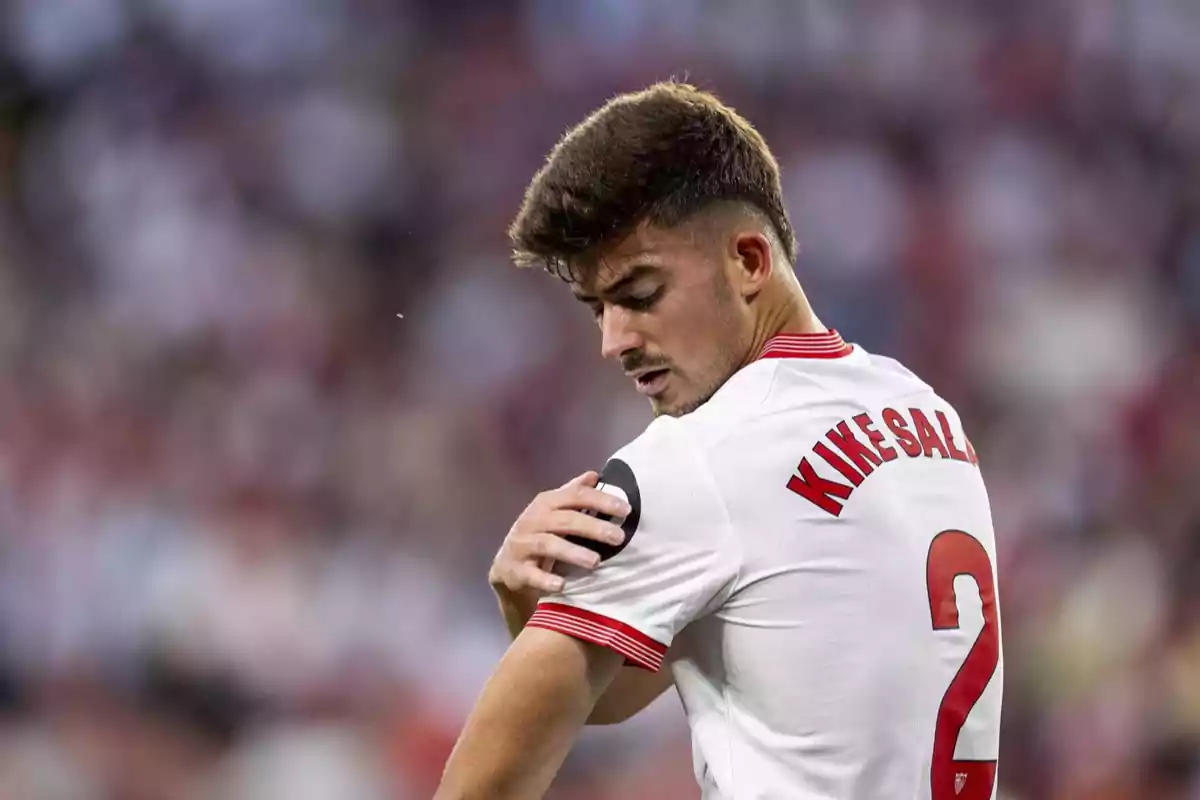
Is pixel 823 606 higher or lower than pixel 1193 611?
lower

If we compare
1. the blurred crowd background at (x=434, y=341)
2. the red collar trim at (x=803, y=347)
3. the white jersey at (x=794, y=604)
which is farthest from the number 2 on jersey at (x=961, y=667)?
the blurred crowd background at (x=434, y=341)

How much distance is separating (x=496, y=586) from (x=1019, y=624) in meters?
3.57

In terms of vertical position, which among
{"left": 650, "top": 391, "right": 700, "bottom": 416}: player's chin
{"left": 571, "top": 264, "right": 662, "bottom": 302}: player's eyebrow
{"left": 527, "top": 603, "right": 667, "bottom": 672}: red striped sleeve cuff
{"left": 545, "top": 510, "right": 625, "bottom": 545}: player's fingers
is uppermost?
{"left": 571, "top": 264, "right": 662, "bottom": 302}: player's eyebrow

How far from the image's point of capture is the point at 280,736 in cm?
479

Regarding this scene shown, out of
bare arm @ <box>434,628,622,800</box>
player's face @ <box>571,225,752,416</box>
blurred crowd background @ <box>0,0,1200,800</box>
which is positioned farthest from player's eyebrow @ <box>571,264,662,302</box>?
blurred crowd background @ <box>0,0,1200,800</box>

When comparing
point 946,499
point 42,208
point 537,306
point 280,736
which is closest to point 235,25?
point 42,208

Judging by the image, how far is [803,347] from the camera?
198 cm

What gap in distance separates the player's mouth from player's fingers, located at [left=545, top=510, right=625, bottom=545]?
31 cm

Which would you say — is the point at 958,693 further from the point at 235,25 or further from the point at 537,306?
the point at 235,25

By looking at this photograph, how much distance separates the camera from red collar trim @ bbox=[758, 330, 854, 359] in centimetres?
196

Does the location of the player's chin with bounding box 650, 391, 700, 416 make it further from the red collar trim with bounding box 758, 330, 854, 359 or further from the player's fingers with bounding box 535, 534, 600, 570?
the player's fingers with bounding box 535, 534, 600, 570

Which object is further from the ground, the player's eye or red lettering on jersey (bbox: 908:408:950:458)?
the player's eye

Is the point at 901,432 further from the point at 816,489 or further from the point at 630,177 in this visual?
the point at 630,177

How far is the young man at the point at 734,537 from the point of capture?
171 centimetres
